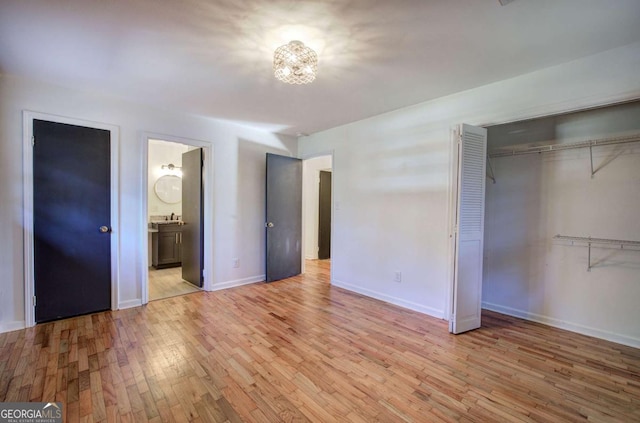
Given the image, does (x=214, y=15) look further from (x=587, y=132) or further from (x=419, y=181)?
(x=587, y=132)

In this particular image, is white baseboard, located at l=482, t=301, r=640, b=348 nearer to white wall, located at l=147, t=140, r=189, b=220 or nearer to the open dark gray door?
the open dark gray door

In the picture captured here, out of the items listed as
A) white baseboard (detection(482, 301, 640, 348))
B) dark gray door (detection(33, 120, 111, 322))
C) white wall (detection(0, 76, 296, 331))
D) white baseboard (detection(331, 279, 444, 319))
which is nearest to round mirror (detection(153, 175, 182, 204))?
white wall (detection(0, 76, 296, 331))

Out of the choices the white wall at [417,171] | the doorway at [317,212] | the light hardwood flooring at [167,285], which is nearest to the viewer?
the white wall at [417,171]

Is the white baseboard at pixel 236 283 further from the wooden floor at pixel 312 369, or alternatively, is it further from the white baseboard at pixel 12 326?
the white baseboard at pixel 12 326

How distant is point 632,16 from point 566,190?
1691 millimetres

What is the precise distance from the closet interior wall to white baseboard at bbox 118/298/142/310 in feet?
14.3

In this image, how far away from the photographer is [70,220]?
9.93ft

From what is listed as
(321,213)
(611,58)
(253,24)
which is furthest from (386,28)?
(321,213)

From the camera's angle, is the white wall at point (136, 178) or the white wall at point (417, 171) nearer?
the white wall at point (417, 171)

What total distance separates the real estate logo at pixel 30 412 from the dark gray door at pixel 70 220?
1.58 metres

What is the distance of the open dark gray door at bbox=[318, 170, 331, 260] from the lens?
21.6 feet

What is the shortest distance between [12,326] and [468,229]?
15.3 feet

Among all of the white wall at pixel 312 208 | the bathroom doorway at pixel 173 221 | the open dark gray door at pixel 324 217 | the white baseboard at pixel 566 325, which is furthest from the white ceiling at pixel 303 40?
the open dark gray door at pixel 324 217

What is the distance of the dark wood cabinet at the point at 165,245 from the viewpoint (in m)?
5.20
